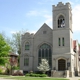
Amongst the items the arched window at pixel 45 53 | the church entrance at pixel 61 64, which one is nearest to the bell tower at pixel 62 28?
the church entrance at pixel 61 64

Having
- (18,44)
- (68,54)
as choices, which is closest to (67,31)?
(68,54)

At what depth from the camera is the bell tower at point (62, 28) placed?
46.3 meters

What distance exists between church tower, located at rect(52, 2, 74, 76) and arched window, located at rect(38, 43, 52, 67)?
2494 millimetres

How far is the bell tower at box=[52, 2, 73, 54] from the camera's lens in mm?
46344

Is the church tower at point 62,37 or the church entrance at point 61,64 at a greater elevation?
the church tower at point 62,37

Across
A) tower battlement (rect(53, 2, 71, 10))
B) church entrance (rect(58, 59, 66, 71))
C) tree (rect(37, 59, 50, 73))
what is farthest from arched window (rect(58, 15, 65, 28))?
tree (rect(37, 59, 50, 73))

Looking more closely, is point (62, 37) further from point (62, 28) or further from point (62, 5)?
point (62, 5)

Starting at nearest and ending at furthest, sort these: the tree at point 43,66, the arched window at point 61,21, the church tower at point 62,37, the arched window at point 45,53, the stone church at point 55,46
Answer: the church tower at point 62,37 → the stone church at point 55,46 → the tree at point 43,66 → the arched window at point 61,21 → the arched window at point 45,53

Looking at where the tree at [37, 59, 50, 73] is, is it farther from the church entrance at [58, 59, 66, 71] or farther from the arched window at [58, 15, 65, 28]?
the arched window at [58, 15, 65, 28]

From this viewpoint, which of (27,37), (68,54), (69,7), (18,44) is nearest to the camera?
(68,54)

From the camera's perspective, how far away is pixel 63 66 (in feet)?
A: 151

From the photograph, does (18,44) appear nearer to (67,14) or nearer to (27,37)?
(27,37)

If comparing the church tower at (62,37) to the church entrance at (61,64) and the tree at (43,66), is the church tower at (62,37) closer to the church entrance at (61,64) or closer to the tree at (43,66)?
the church entrance at (61,64)

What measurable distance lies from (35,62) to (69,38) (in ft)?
36.3
